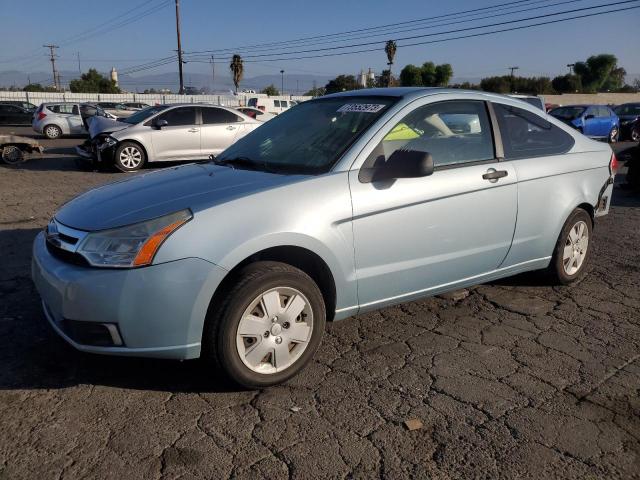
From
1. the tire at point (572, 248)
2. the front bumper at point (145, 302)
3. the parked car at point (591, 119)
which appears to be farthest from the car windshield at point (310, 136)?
the parked car at point (591, 119)

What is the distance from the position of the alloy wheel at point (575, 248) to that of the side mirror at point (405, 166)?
1.93 metres

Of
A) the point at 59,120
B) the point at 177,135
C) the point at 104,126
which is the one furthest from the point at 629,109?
the point at 59,120

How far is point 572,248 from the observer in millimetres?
4625

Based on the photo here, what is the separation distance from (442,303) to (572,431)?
1.78 metres

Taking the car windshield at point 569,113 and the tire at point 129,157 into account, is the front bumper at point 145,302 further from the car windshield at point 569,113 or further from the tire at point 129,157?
the car windshield at point 569,113

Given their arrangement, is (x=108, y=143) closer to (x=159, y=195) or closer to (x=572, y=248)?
(x=159, y=195)

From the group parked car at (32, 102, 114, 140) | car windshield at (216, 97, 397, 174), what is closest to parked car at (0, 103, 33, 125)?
parked car at (32, 102, 114, 140)

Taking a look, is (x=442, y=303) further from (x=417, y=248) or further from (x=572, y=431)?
(x=572, y=431)

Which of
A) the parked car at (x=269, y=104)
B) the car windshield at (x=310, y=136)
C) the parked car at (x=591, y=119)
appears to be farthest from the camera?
the parked car at (x=269, y=104)

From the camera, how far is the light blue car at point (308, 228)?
2734 mm

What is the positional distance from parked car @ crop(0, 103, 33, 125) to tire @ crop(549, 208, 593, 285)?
32534 mm

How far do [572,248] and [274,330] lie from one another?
115 inches

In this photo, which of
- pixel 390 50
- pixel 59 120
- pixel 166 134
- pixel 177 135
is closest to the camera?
pixel 166 134

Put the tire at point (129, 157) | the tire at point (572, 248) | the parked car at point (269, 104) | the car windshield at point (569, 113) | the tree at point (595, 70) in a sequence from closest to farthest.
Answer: the tire at point (572, 248) → the tire at point (129, 157) → the car windshield at point (569, 113) → the parked car at point (269, 104) → the tree at point (595, 70)
